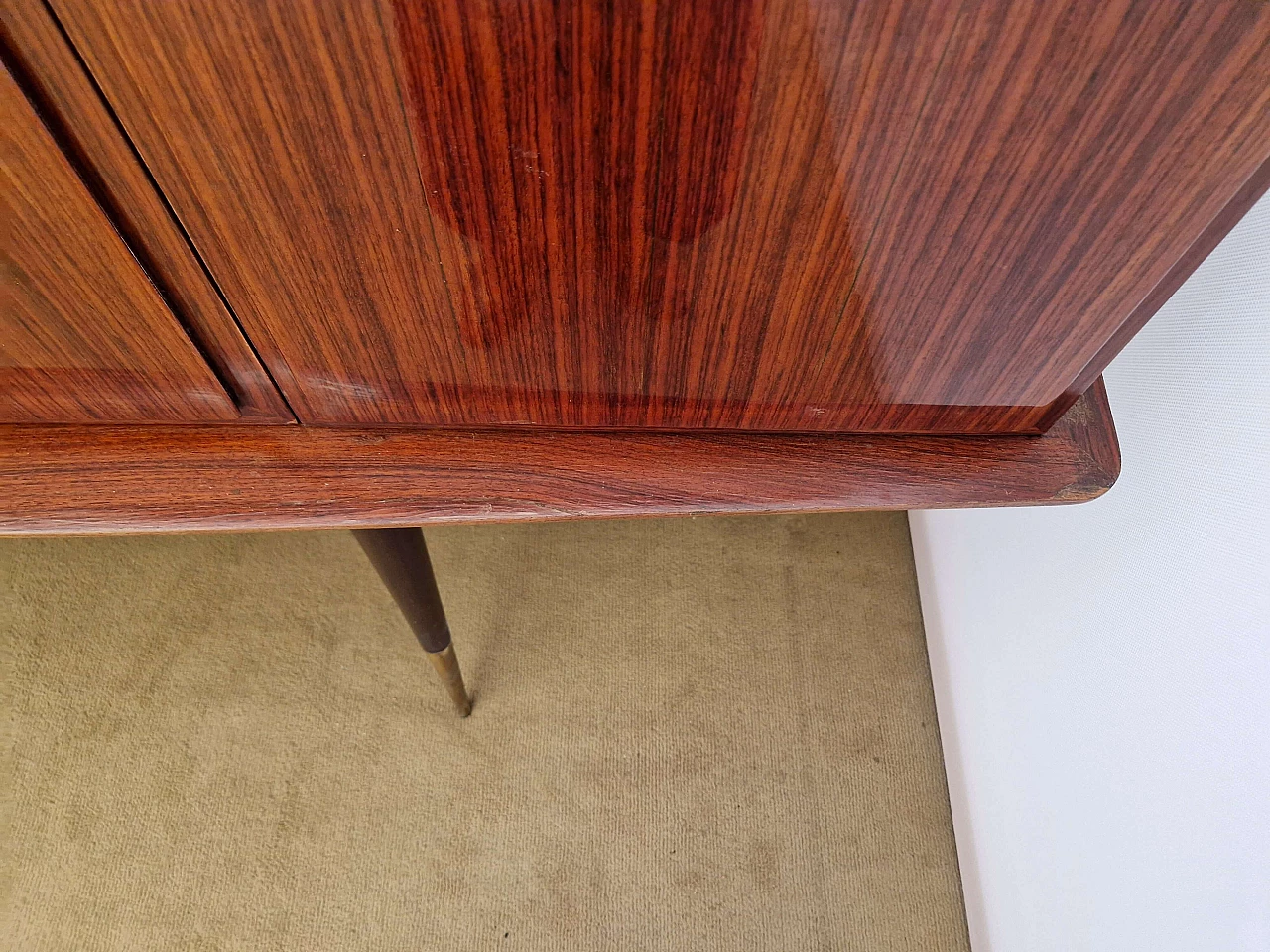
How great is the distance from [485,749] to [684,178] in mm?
708

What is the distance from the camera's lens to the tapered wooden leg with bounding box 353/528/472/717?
21.0 inches

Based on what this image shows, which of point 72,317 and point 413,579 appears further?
point 413,579

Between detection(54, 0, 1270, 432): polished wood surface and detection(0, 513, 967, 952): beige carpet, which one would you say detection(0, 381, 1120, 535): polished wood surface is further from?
detection(0, 513, 967, 952): beige carpet

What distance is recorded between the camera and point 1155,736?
1.80ft

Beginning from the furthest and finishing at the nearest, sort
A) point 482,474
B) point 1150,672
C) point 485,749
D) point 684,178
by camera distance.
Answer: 1. point 485,749
2. point 1150,672
3. point 482,474
4. point 684,178

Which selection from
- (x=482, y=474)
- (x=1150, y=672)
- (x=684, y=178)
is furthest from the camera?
(x=1150, y=672)

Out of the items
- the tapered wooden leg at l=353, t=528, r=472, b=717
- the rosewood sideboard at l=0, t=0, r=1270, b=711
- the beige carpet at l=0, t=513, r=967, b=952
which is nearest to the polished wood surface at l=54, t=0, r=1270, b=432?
the rosewood sideboard at l=0, t=0, r=1270, b=711

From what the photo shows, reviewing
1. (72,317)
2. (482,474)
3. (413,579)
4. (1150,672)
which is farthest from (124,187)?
(1150,672)

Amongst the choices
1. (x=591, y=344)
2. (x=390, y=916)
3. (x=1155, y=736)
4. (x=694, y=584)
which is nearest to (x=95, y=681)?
(x=390, y=916)

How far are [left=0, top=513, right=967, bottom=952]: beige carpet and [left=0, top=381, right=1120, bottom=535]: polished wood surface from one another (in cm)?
52

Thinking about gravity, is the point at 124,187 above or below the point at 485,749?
above

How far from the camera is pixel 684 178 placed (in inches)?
11.0

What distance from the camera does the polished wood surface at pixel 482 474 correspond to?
385mm

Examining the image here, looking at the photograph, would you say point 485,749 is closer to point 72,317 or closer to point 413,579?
point 413,579
